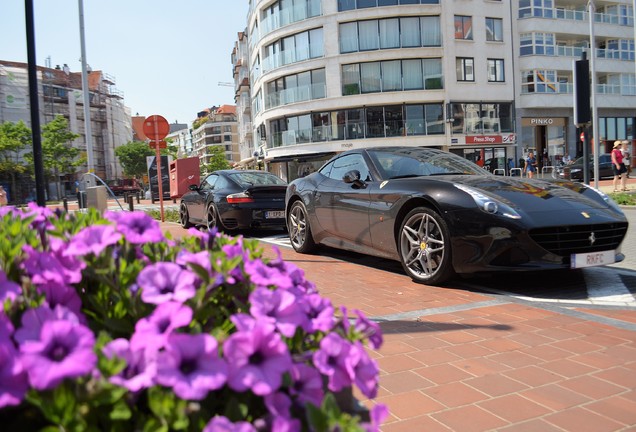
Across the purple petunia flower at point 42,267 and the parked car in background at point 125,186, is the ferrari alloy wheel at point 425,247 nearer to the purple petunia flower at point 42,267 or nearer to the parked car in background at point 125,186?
the purple petunia flower at point 42,267

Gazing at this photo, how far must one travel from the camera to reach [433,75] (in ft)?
129

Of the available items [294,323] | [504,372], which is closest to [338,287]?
[504,372]

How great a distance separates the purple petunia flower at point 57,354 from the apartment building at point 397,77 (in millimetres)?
37170

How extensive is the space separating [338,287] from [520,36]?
4237 cm

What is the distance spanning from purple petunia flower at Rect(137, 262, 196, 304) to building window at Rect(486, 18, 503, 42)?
43.9 m

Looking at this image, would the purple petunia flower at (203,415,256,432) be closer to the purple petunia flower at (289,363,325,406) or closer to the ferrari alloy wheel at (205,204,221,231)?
the purple petunia flower at (289,363,325,406)

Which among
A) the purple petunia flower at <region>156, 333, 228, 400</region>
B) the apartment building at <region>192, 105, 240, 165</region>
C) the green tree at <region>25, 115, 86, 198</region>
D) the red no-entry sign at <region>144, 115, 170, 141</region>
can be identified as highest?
the apartment building at <region>192, 105, 240, 165</region>

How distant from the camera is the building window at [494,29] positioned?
4119 cm

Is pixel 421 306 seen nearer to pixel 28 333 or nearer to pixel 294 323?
pixel 294 323

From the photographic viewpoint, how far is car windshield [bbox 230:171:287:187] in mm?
10609

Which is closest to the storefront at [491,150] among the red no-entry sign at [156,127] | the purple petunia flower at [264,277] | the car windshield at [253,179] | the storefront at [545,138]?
the storefront at [545,138]

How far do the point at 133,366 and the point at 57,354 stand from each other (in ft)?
0.41

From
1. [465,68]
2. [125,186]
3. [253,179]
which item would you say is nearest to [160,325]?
[253,179]

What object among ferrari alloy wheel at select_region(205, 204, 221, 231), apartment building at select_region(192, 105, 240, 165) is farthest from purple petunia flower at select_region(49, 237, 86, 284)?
apartment building at select_region(192, 105, 240, 165)
